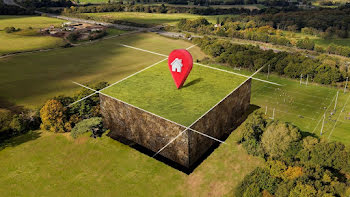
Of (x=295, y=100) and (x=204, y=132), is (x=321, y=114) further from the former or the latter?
(x=204, y=132)

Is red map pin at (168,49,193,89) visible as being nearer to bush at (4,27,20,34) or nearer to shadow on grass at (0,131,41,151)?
shadow on grass at (0,131,41,151)

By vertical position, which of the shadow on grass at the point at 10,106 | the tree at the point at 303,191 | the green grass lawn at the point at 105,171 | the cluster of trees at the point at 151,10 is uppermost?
the cluster of trees at the point at 151,10

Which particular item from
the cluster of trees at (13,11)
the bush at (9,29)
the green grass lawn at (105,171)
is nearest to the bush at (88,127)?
the green grass lawn at (105,171)

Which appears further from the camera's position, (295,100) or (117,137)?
(295,100)

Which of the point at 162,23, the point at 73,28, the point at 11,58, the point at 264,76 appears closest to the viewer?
the point at 264,76

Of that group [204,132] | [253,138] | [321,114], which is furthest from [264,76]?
[204,132]

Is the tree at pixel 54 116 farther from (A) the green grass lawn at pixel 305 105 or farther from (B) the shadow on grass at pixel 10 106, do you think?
(A) the green grass lawn at pixel 305 105

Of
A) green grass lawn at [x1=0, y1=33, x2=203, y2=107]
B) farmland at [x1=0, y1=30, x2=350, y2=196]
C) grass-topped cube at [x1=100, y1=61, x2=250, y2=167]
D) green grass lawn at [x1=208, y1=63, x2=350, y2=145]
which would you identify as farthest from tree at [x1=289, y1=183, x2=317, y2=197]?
green grass lawn at [x1=0, y1=33, x2=203, y2=107]
